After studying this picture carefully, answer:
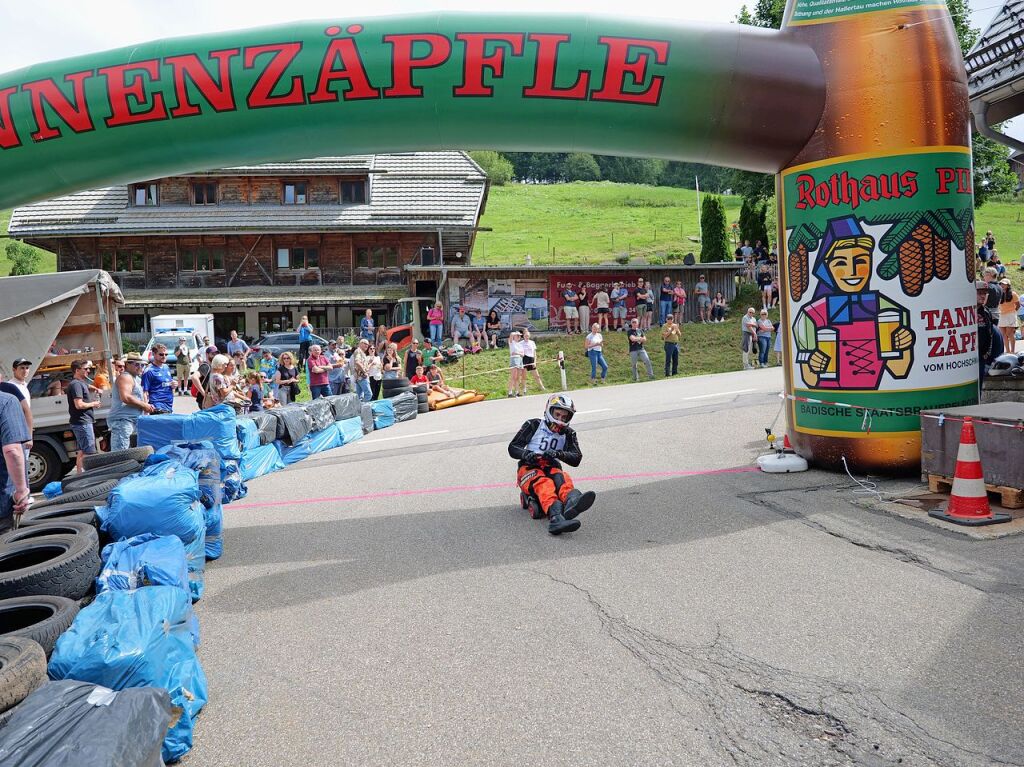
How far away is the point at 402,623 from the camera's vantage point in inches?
206

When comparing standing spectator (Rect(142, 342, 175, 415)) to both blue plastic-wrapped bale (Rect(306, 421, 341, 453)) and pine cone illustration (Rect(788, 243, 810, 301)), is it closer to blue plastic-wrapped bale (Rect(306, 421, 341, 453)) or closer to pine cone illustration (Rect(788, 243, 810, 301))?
blue plastic-wrapped bale (Rect(306, 421, 341, 453))

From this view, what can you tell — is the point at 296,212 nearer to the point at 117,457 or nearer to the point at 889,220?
the point at 117,457

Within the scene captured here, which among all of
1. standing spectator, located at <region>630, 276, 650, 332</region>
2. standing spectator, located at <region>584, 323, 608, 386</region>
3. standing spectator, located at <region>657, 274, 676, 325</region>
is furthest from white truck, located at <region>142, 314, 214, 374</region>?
standing spectator, located at <region>657, 274, 676, 325</region>

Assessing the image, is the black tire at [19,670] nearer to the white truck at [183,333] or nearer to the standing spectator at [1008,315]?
the standing spectator at [1008,315]

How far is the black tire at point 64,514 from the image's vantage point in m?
6.07

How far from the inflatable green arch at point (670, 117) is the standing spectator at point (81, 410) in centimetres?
382

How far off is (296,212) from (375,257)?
411 centimetres

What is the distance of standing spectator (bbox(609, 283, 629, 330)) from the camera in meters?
29.2

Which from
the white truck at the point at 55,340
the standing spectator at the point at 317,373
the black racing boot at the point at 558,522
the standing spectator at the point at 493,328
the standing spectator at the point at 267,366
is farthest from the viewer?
the standing spectator at the point at 493,328

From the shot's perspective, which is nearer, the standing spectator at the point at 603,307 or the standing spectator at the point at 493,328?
the standing spectator at the point at 493,328

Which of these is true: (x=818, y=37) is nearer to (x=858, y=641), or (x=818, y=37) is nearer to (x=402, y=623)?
(x=858, y=641)

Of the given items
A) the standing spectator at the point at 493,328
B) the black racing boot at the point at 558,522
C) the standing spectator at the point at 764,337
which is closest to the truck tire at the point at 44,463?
the black racing boot at the point at 558,522

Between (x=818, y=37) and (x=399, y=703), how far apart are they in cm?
758

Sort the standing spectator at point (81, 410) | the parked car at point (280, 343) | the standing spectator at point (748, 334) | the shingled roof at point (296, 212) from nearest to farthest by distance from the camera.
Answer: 1. the standing spectator at point (81, 410)
2. the standing spectator at point (748, 334)
3. the parked car at point (280, 343)
4. the shingled roof at point (296, 212)
